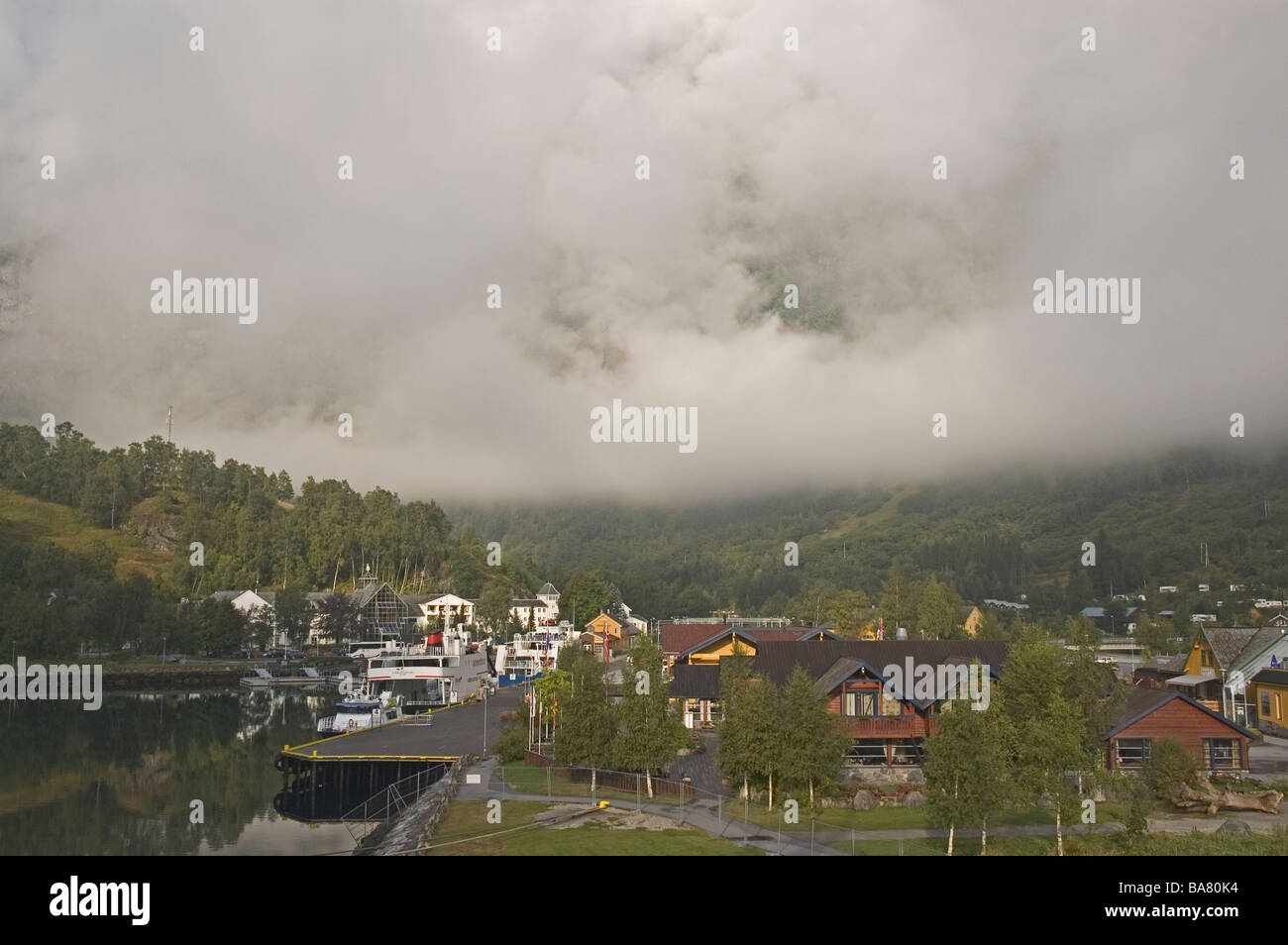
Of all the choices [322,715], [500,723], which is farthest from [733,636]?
[322,715]

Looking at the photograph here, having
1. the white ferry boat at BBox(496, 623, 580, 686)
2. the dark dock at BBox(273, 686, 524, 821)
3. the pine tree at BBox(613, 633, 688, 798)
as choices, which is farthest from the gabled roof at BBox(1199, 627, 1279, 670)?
the white ferry boat at BBox(496, 623, 580, 686)

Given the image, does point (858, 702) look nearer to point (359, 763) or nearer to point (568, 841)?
point (568, 841)

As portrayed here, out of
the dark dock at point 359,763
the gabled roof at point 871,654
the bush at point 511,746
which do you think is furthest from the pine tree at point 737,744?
the dark dock at point 359,763

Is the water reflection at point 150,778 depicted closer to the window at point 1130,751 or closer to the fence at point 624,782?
the fence at point 624,782
